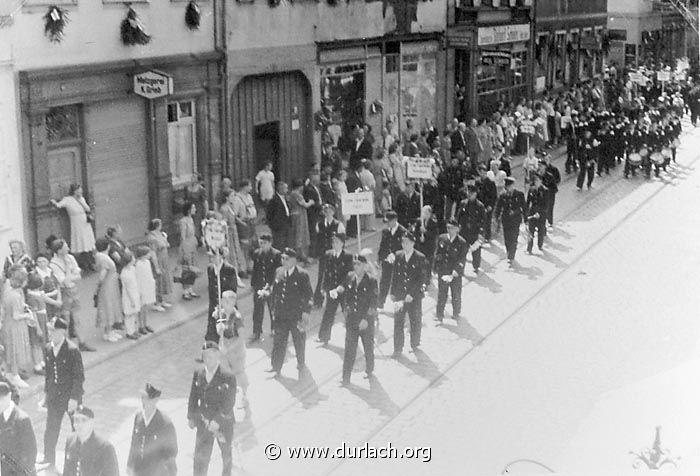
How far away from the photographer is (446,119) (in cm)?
3509

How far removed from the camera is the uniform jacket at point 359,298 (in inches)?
552

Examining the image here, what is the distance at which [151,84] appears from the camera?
20.0m

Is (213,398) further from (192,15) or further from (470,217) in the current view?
(192,15)

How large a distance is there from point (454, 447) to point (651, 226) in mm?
13028

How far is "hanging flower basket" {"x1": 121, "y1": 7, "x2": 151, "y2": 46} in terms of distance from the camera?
19.5 metres

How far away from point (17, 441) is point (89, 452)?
42.5 inches

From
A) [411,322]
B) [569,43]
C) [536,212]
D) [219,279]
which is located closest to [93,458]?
[219,279]

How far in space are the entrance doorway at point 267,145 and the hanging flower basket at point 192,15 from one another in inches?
133

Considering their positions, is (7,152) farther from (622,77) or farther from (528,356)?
(622,77)

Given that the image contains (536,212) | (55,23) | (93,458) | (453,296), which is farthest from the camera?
(536,212)

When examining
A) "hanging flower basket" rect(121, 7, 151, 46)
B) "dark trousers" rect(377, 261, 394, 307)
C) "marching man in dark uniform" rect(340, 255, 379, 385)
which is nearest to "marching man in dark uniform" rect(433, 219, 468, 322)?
"dark trousers" rect(377, 261, 394, 307)

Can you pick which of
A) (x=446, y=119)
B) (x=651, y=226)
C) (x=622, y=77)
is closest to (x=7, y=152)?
(x=651, y=226)

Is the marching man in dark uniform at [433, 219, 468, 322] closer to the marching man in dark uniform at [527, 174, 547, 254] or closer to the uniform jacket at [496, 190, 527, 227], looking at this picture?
the uniform jacket at [496, 190, 527, 227]

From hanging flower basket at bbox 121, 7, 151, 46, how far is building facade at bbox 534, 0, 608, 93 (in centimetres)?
2406
